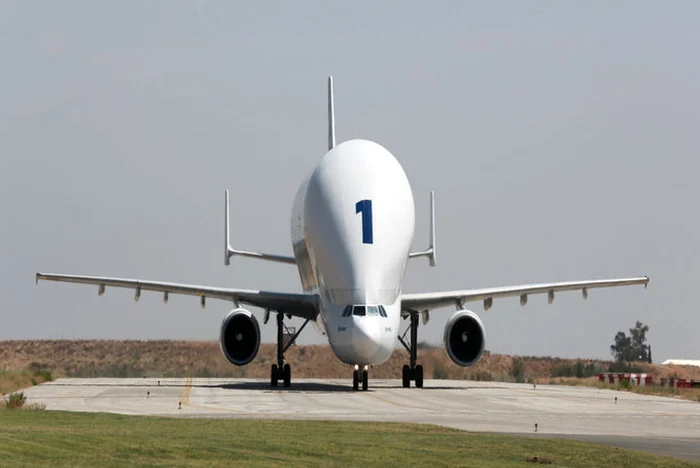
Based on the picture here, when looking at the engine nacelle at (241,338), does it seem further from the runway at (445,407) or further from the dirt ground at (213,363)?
the dirt ground at (213,363)

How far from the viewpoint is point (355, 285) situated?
38.9 meters

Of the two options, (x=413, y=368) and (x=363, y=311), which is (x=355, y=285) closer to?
(x=363, y=311)

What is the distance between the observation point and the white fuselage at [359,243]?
38.4 m

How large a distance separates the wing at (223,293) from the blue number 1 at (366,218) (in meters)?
4.93

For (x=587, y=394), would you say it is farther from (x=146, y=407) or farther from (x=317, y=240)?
(x=146, y=407)

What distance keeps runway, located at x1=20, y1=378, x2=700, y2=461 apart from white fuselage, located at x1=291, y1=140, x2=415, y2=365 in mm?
1825

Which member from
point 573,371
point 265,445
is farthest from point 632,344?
point 265,445

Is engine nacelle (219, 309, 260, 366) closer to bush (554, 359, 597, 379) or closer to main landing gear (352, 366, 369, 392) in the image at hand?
main landing gear (352, 366, 369, 392)

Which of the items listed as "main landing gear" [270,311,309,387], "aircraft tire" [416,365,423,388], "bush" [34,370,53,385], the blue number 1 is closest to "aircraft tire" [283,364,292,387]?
"main landing gear" [270,311,309,387]

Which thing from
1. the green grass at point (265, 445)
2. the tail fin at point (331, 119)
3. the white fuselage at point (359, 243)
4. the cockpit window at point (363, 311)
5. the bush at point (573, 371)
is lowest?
the green grass at point (265, 445)

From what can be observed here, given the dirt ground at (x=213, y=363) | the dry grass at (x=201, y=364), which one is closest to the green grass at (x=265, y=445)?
the dry grass at (x=201, y=364)

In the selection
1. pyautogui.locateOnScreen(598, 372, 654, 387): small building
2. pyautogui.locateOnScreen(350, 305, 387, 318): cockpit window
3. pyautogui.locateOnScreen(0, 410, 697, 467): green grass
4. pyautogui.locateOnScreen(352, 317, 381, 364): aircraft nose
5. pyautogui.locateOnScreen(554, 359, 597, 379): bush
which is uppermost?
pyautogui.locateOnScreen(350, 305, 387, 318): cockpit window

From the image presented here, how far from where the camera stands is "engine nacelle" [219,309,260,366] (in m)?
43.4

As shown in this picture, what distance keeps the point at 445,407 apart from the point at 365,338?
507 cm
